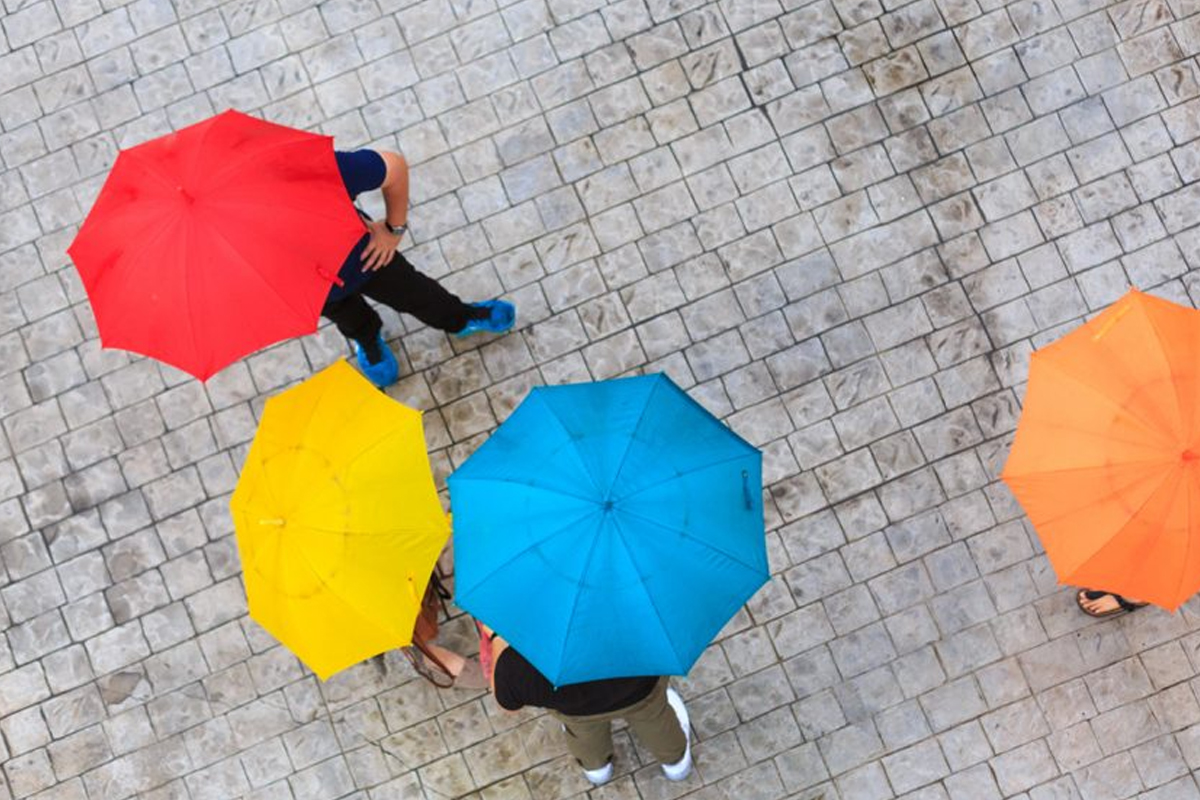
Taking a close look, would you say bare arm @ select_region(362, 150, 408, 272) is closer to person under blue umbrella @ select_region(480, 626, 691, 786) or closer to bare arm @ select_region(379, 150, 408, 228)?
bare arm @ select_region(379, 150, 408, 228)

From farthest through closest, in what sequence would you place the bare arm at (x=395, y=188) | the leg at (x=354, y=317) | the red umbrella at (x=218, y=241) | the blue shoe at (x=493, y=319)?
the blue shoe at (x=493, y=319)
the leg at (x=354, y=317)
the bare arm at (x=395, y=188)
the red umbrella at (x=218, y=241)

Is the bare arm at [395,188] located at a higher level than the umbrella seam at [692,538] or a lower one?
higher

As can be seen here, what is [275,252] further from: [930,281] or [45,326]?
[930,281]

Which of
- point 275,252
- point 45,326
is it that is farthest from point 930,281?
point 45,326

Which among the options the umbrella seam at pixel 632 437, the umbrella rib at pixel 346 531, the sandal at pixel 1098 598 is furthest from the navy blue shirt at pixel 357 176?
the sandal at pixel 1098 598

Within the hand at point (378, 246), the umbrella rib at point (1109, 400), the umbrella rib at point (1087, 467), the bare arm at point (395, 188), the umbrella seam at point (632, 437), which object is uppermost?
the bare arm at point (395, 188)

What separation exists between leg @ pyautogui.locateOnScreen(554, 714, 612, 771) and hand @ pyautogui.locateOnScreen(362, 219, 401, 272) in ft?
6.77

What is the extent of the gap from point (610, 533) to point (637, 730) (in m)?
1.49

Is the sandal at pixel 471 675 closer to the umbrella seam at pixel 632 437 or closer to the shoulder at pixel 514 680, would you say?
the shoulder at pixel 514 680

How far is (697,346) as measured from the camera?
20.3 ft

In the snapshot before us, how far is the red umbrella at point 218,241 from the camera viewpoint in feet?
14.4

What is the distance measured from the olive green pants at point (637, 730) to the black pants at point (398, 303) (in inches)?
79.7

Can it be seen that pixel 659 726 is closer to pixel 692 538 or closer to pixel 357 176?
pixel 692 538

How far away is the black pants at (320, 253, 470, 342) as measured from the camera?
532 centimetres
